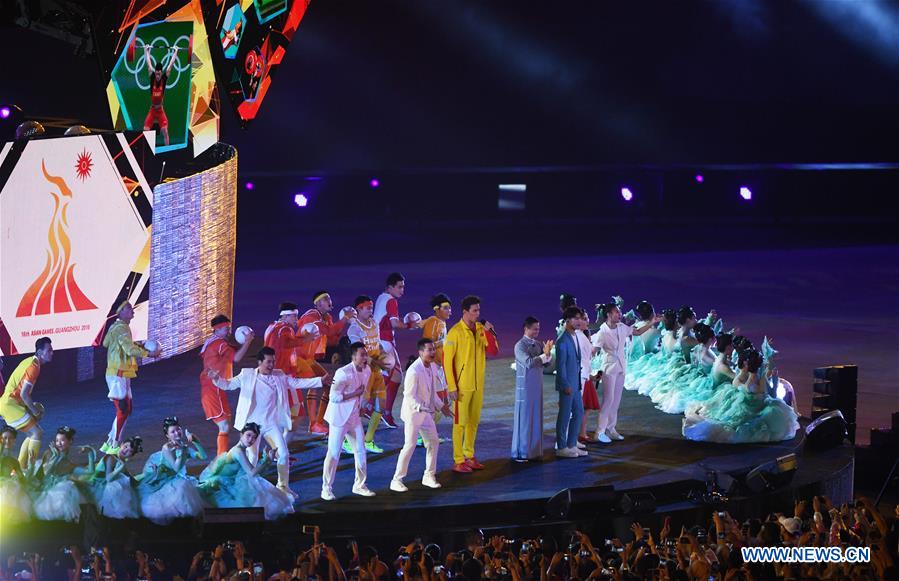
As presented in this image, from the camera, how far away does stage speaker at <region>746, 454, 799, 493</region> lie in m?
11.4

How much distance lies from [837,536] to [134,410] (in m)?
8.23

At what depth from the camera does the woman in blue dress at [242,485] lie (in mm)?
10297

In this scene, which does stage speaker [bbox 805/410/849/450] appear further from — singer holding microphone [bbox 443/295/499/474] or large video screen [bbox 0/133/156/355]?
large video screen [bbox 0/133/156/355]

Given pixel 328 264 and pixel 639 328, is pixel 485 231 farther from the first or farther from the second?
pixel 639 328

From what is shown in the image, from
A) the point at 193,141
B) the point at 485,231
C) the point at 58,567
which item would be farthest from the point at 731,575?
the point at 485,231

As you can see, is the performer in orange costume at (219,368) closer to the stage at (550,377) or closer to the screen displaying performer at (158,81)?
the stage at (550,377)

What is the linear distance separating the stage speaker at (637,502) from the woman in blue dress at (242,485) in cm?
278

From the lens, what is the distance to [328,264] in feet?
89.7

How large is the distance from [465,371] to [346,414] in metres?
1.38

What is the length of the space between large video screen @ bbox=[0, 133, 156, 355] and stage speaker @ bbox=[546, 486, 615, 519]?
620 centimetres

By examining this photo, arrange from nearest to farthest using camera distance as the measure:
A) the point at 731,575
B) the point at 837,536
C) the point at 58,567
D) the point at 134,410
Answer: the point at 731,575 → the point at 837,536 → the point at 58,567 → the point at 134,410

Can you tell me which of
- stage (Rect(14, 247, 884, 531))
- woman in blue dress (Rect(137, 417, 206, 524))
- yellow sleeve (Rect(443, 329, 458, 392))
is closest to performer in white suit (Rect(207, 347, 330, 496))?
stage (Rect(14, 247, 884, 531))

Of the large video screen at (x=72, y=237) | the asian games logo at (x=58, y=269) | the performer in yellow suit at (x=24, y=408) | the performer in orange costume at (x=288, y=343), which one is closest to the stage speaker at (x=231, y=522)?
the performer in orange costume at (x=288, y=343)

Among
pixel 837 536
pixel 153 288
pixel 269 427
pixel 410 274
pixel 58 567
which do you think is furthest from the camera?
pixel 410 274
